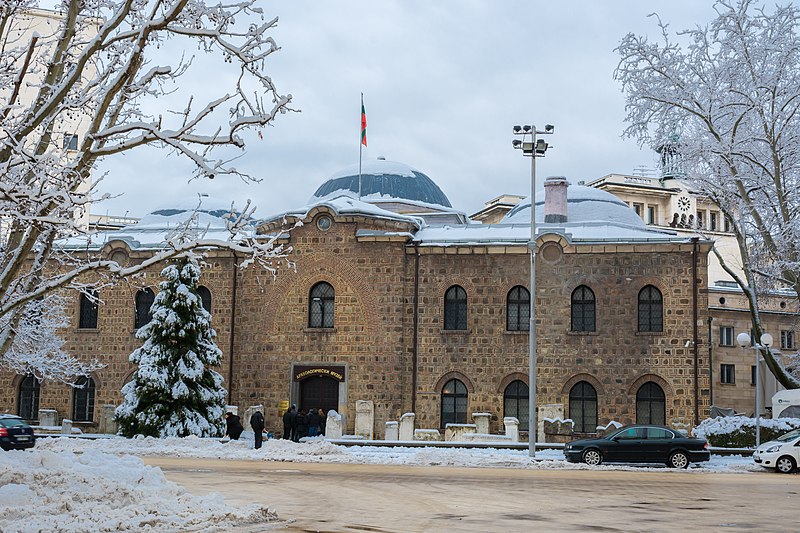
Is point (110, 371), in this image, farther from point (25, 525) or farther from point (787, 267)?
point (25, 525)

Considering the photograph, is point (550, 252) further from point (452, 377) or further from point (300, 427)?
point (300, 427)

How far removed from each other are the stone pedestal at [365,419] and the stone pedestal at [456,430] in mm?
2977

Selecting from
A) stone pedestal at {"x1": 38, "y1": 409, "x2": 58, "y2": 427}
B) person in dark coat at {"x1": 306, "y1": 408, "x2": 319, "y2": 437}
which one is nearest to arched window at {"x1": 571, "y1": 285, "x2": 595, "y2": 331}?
person in dark coat at {"x1": 306, "y1": 408, "x2": 319, "y2": 437}

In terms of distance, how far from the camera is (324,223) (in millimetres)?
36688

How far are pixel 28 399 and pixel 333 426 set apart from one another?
13.7 m

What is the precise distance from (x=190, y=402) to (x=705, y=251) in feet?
60.3

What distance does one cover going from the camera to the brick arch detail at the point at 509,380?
34.9 meters

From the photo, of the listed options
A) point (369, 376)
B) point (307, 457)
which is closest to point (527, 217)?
point (369, 376)

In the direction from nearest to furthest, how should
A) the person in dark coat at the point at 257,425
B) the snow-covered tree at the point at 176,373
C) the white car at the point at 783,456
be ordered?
the white car at the point at 783,456 → the person in dark coat at the point at 257,425 → the snow-covered tree at the point at 176,373

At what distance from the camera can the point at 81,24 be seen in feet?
41.7

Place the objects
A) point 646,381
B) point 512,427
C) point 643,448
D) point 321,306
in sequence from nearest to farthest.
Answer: point 643,448, point 512,427, point 646,381, point 321,306

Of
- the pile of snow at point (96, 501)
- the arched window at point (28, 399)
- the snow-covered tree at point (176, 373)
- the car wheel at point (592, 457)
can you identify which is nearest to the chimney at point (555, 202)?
the snow-covered tree at point (176, 373)

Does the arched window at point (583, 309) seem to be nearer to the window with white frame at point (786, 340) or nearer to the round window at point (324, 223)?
the round window at point (324, 223)

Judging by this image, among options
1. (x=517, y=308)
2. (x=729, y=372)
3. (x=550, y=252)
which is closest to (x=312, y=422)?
(x=517, y=308)
